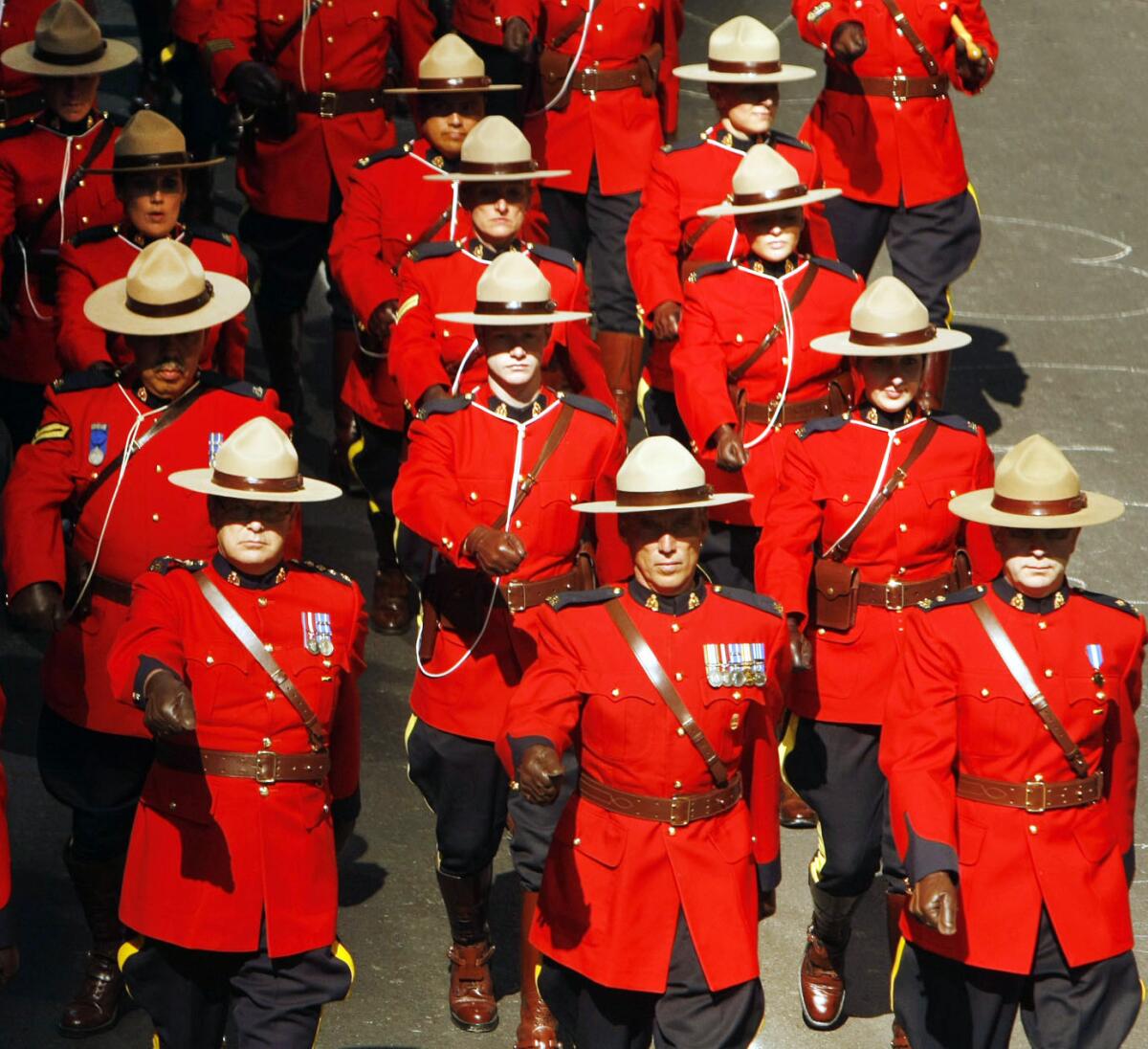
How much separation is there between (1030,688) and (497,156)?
10.2 feet

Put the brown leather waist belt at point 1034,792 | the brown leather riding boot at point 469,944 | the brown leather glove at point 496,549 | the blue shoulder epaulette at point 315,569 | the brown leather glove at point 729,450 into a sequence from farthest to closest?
the brown leather glove at point 729,450 → the brown leather riding boot at point 469,944 → the brown leather glove at point 496,549 → the blue shoulder epaulette at point 315,569 → the brown leather waist belt at point 1034,792

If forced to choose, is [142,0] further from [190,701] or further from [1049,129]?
[190,701]

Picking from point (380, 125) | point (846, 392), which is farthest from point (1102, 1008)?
point (380, 125)

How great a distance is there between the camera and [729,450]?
26.9 feet

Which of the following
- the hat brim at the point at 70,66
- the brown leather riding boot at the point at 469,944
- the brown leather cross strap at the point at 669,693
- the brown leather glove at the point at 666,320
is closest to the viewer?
the brown leather cross strap at the point at 669,693

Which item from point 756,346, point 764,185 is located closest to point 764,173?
point 764,185

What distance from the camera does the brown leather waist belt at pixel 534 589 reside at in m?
7.51

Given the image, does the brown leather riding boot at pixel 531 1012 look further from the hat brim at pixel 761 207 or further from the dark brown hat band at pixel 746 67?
the dark brown hat band at pixel 746 67

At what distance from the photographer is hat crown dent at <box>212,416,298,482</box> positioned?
655 cm

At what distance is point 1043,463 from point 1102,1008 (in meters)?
1.40

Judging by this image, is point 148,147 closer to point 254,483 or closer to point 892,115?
point 254,483

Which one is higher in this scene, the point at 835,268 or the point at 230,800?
the point at 835,268

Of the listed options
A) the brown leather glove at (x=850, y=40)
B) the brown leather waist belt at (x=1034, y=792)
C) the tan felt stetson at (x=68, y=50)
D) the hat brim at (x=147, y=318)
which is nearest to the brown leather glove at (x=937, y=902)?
the brown leather waist belt at (x=1034, y=792)

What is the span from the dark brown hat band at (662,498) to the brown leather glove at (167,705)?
120 cm
